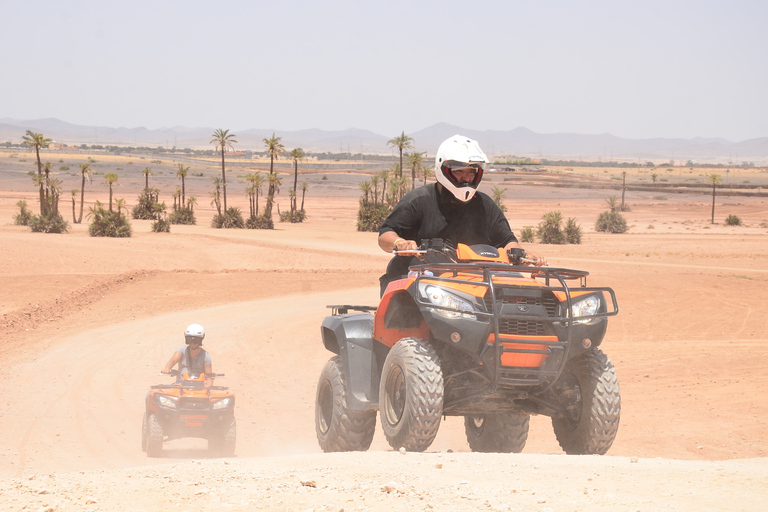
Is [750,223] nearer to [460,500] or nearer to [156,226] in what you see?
[156,226]

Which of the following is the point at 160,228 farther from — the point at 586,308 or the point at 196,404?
the point at 586,308

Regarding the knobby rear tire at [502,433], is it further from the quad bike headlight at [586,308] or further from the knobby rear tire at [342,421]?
the quad bike headlight at [586,308]

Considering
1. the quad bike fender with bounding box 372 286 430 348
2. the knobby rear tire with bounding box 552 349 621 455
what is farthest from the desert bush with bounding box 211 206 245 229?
the knobby rear tire with bounding box 552 349 621 455

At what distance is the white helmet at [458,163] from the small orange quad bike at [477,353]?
436mm

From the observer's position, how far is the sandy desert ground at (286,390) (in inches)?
187

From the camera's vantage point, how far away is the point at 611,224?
68000 millimetres

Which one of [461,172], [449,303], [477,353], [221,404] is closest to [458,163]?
[461,172]

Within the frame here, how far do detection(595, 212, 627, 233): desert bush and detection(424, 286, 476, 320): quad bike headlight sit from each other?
64291 mm

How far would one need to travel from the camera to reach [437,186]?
666cm

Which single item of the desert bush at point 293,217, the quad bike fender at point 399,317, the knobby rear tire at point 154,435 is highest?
the quad bike fender at point 399,317

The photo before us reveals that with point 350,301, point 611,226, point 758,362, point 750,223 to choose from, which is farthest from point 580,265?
point 750,223

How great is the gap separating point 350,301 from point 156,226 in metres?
31.1

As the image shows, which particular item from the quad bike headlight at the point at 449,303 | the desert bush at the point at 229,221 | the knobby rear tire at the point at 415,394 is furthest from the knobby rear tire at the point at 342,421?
the desert bush at the point at 229,221

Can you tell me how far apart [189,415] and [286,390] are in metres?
4.64
